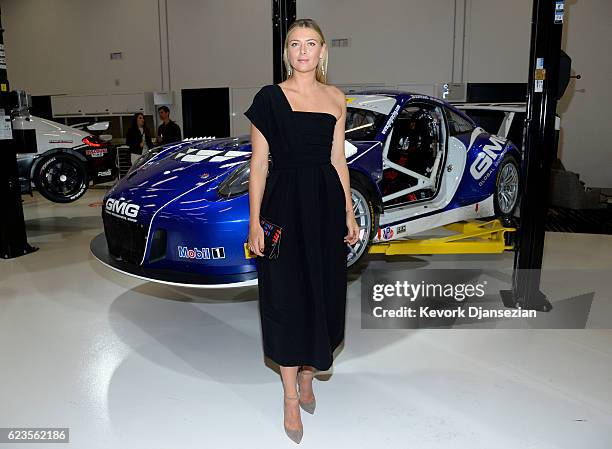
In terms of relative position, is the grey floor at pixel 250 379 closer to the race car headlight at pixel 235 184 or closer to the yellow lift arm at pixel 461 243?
the yellow lift arm at pixel 461 243

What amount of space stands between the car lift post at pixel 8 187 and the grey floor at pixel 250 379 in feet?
4.40

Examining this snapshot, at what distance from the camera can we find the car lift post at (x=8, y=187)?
530cm

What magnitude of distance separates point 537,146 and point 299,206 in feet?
7.21

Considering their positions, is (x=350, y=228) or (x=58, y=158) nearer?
(x=350, y=228)

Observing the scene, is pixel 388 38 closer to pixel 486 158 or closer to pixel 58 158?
pixel 58 158

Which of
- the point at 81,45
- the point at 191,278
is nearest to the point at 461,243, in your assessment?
the point at 191,278

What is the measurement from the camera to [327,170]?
2293mm

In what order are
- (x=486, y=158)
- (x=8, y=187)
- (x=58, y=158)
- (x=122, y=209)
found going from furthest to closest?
(x=58, y=158), (x=8, y=187), (x=486, y=158), (x=122, y=209)

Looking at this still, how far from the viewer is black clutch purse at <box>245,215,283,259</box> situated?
2227mm

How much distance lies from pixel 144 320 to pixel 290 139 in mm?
2111

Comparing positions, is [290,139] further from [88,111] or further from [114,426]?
[88,111]

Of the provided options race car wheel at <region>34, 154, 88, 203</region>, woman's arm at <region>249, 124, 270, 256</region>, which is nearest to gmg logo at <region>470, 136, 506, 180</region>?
woman's arm at <region>249, 124, 270, 256</region>

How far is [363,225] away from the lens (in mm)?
3566

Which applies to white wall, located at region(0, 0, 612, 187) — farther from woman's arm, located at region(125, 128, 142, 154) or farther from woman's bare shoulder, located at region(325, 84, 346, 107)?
woman's bare shoulder, located at region(325, 84, 346, 107)
